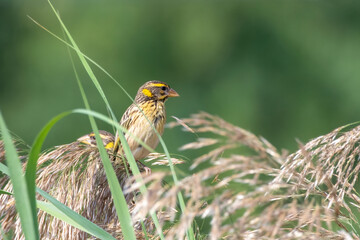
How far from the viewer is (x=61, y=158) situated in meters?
1.88

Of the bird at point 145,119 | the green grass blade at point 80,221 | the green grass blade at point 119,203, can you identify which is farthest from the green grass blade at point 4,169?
the bird at point 145,119

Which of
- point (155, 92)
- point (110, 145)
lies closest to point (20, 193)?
point (110, 145)

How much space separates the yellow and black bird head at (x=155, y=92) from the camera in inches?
130

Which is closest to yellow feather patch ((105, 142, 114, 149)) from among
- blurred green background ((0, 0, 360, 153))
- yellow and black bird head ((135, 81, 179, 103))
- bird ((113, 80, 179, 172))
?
bird ((113, 80, 179, 172))

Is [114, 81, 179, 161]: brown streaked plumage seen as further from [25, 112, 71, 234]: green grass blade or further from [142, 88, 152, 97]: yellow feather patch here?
[25, 112, 71, 234]: green grass blade

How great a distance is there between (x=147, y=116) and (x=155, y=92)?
0.24m

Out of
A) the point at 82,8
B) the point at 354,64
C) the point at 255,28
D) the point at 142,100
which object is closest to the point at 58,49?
the point at 82,8

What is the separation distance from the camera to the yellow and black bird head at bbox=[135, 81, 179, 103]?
331 cm

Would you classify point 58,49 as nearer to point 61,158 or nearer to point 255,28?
point 255,28

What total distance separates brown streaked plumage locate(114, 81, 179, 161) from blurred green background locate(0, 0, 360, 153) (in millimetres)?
4835

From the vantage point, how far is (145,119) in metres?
3.10

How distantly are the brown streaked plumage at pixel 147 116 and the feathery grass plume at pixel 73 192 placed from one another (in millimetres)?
981

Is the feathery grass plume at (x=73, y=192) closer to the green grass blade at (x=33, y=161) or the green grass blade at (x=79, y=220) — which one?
the green grass blade at (x=79, y=220)

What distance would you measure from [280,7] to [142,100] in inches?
305
